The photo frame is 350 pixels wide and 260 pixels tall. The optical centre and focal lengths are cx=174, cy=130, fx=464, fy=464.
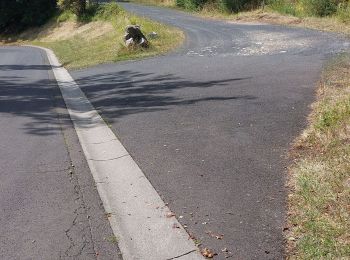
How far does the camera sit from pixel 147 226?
4.48 meters

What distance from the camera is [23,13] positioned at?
160 ft

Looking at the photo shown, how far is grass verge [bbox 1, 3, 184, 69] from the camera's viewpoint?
20.5 m

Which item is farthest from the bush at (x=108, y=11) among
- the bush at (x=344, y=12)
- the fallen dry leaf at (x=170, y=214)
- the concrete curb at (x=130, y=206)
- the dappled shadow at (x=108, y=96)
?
the fallen dry leaf at (x=170, y=214)

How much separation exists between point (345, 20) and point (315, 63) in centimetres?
972

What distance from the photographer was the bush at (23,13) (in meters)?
48.0

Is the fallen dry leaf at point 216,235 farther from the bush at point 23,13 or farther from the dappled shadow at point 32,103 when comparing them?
the bush at point 23,13

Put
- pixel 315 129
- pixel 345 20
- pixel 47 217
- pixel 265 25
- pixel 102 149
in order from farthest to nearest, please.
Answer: pixel 265 25, pixel 345 20, pixel 102 149, pixel 315 129, pixel 47 217

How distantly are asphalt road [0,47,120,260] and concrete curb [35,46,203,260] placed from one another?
128 mm

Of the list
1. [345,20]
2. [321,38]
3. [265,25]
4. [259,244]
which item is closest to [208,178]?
[259,244]

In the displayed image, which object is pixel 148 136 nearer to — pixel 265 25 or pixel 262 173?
pixel 262 173

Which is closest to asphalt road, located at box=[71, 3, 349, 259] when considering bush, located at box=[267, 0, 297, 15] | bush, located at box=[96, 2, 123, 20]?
bush, located at box=[267, 0, 297, 15]

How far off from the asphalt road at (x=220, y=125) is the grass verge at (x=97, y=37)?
10.6 feet

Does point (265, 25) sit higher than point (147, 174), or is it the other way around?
point (147, 174)

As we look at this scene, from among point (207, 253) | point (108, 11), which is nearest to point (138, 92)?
point (207, 253)
